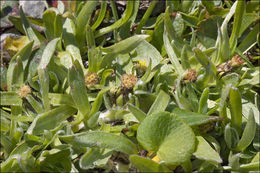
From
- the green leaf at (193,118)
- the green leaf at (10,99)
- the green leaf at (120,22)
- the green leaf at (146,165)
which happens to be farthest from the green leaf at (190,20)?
the green leaf at (10,99)

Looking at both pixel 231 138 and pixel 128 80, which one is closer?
pixel 231 138

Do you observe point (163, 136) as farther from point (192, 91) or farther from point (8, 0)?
point (8, 0)

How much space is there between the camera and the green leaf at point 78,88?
1.81 metres

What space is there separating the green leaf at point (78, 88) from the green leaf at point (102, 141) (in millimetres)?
226

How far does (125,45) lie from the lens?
2062 millimetres

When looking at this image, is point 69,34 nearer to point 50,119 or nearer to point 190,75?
point 50,119

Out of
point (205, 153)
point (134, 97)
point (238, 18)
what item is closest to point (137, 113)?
point (134, 97)

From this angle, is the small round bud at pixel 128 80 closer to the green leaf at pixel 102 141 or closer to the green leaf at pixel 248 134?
the green leaf at pixel 102 141

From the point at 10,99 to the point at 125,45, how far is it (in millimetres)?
785

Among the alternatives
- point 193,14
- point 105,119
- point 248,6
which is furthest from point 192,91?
point 248,6

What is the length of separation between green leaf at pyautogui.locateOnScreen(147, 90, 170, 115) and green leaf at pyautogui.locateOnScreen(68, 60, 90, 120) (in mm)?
374

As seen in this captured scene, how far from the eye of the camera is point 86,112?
1.90 m

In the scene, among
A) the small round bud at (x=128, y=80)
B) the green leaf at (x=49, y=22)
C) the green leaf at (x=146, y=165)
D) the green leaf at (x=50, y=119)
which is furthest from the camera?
the green leaf at (x=49, y=22)

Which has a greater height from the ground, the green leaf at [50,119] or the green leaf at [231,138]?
the green leaf at [50,119]
